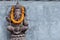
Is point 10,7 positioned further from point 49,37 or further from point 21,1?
point 49,37

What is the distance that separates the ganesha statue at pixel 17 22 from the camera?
5.08 metres

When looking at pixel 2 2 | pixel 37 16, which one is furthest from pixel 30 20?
pixel 2 2

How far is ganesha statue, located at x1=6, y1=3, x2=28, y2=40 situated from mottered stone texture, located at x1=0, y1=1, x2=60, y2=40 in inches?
6.5

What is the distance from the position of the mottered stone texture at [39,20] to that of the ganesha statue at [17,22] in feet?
0.54

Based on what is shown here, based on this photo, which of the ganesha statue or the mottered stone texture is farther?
the mottered stone texture

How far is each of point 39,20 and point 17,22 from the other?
0.43 metres

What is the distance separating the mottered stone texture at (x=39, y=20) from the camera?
530 cm

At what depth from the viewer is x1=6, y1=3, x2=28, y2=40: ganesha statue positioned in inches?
200

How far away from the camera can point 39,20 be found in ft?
17.5

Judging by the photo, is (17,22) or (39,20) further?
(39,20)

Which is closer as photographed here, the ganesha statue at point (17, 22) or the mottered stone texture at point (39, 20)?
the ganesha statue at point (17, 22)

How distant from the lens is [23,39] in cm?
511

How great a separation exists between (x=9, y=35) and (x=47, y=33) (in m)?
0.62

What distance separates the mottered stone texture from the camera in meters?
5.30
